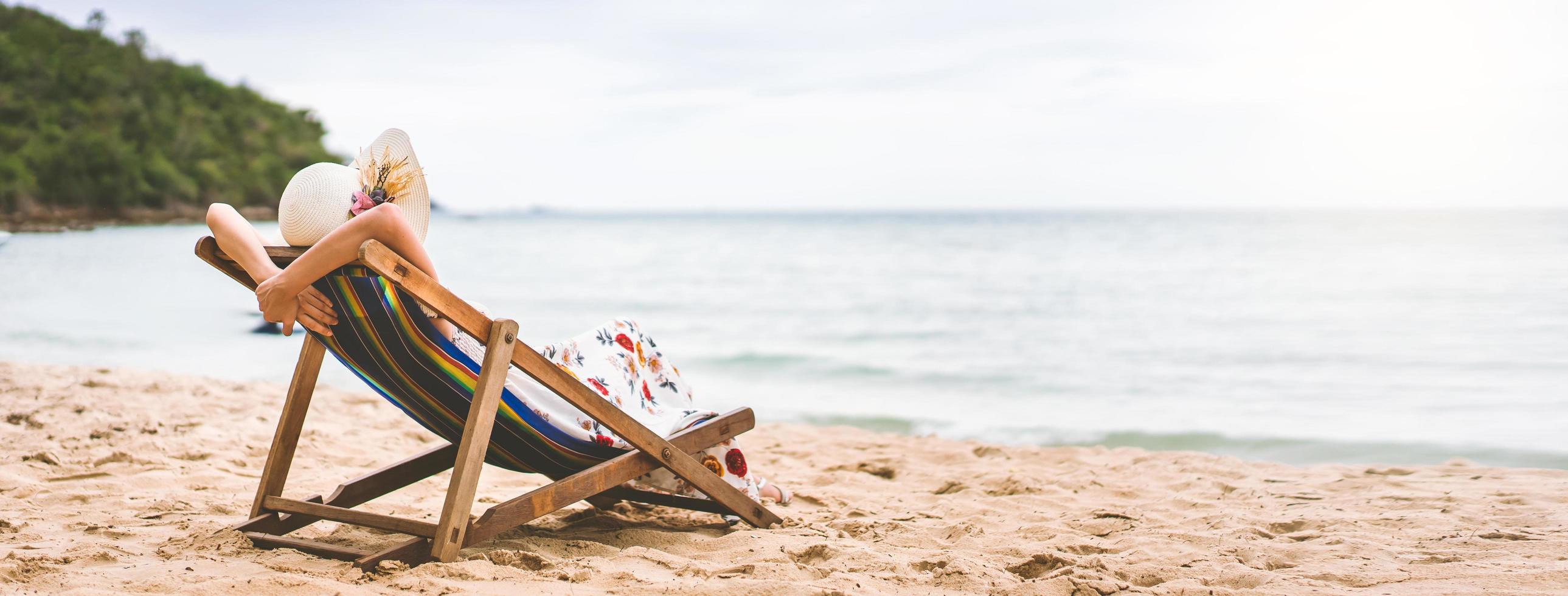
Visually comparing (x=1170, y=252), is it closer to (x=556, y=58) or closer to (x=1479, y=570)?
(x=556, y=58)

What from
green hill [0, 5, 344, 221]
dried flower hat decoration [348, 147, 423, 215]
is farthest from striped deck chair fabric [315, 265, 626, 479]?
green hill [0, 5, 344, 221]

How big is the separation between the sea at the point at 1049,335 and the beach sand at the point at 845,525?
2.05m

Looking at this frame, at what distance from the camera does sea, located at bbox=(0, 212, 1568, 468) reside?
276 inches

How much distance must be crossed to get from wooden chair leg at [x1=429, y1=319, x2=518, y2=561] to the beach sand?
12 cm

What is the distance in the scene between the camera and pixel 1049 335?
12266mm

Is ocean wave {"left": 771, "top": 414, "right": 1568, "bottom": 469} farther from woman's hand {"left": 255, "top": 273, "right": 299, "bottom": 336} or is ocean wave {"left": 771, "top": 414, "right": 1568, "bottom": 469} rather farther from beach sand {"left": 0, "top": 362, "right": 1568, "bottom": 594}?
woman's hand {"left": 255, "top": 273, "right": 299, "bottom": 336}

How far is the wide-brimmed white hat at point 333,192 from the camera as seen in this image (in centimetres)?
243

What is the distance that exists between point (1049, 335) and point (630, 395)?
32.4 feet

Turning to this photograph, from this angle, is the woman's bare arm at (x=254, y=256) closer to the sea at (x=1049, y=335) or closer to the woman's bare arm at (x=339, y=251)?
the woman's bare arm at (x=339, y=251)

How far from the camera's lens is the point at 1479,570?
268 cm

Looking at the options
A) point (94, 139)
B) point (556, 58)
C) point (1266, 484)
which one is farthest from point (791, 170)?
point (1266, 484)

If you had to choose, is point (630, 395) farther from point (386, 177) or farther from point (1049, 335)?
point (1049, 335)

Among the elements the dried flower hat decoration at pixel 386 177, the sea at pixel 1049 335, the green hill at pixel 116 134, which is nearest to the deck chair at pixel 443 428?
the dried flower hat decoration at pixel 386 177

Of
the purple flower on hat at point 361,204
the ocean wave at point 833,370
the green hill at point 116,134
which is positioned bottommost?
the ocean wave at point 833,370
